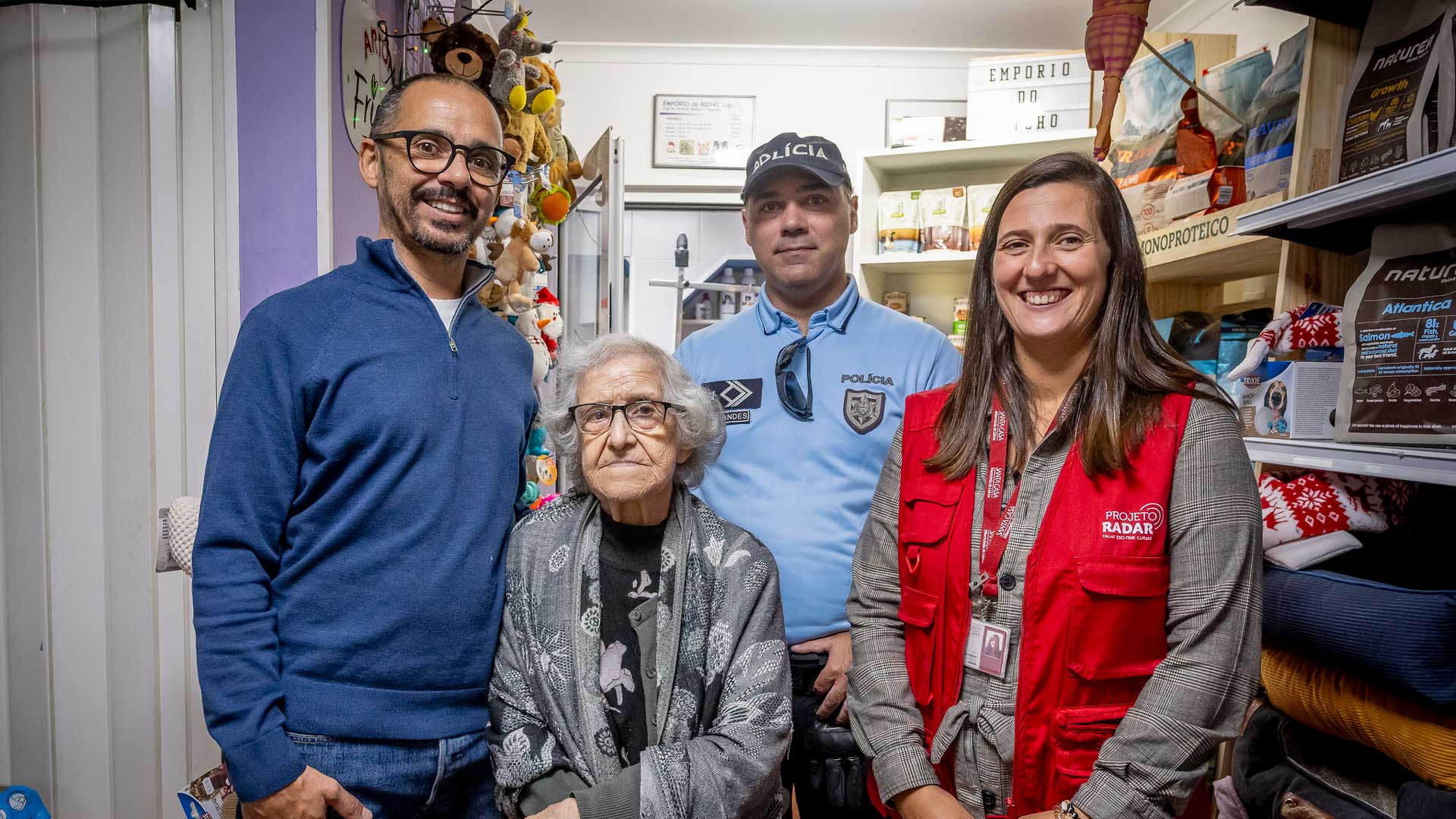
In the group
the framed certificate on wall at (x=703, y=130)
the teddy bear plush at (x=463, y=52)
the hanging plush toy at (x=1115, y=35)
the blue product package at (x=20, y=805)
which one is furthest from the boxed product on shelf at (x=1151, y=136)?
the blue product package at (x=20, y=805)

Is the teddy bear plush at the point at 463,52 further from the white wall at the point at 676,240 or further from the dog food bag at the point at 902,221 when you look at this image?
the white wall at the point at 676,240

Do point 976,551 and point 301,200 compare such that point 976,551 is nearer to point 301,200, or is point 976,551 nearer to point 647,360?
point 647,360

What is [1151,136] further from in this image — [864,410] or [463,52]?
[463,52]

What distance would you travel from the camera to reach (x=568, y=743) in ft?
4.14

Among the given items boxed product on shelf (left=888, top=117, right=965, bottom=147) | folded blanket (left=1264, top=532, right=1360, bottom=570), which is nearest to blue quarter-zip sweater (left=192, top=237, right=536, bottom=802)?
folded blanket (left=1264, top=532, right=1360, bottom=570)

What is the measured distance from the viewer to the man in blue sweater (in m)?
1.20

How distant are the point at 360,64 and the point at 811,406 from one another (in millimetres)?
1458

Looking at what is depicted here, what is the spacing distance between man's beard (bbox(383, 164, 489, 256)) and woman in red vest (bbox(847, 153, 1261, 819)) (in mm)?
851

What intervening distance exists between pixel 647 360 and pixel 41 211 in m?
1.44

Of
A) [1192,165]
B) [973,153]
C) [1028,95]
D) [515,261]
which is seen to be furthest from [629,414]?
[1028,95]

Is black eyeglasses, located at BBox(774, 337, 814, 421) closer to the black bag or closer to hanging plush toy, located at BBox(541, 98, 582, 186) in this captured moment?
the black bag

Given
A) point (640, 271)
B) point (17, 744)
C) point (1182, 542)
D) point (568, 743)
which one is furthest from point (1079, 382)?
point (640, 271)

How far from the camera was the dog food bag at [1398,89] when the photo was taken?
50.1 inches

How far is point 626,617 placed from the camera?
132 centimetres
